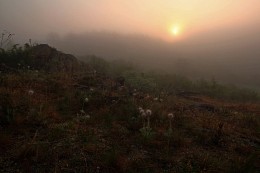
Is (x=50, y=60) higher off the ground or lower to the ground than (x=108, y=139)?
higher

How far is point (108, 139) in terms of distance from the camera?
802 cm

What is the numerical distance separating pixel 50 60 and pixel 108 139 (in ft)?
55.3

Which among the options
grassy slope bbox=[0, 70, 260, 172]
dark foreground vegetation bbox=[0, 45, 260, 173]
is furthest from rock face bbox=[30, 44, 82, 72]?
grassy slope bbox=[0, 70, 260, 172]

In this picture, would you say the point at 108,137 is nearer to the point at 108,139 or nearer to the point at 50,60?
the point at 108,139

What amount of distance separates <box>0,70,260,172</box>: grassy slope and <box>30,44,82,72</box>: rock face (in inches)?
356

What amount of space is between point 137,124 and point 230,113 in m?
6.30

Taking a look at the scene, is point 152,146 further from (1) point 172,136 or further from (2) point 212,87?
(2) point 212,87

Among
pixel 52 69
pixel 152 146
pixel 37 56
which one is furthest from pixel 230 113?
pixel 37 56

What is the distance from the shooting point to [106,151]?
712cm

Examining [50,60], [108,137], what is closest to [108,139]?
[108,137]

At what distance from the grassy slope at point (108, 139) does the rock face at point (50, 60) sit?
9.04 meters

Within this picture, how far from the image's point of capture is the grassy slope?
21.4ft

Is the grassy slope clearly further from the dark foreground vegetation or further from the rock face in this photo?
the rock face

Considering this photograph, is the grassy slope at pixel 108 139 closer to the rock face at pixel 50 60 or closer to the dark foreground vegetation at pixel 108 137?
the dark foreground vegetation at pixel 108 137
